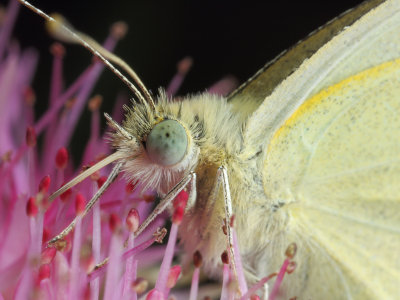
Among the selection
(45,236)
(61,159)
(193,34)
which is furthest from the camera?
(193,34)

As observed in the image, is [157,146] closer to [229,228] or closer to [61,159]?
[229,228]

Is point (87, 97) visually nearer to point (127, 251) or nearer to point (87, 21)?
point (87, 21)

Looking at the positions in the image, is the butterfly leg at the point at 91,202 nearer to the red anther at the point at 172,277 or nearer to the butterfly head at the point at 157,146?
the butterfly head at the point at 157,146

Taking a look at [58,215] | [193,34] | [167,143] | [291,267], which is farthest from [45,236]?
[193,34]

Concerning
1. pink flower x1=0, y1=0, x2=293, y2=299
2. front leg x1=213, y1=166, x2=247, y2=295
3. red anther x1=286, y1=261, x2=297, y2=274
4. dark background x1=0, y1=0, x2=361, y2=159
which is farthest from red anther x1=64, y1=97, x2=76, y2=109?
red anther x1=286, y1=261, x2=297, y2=274

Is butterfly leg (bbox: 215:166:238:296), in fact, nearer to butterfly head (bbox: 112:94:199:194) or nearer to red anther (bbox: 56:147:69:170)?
butterfly head (bbox: 112:94:199:194)
